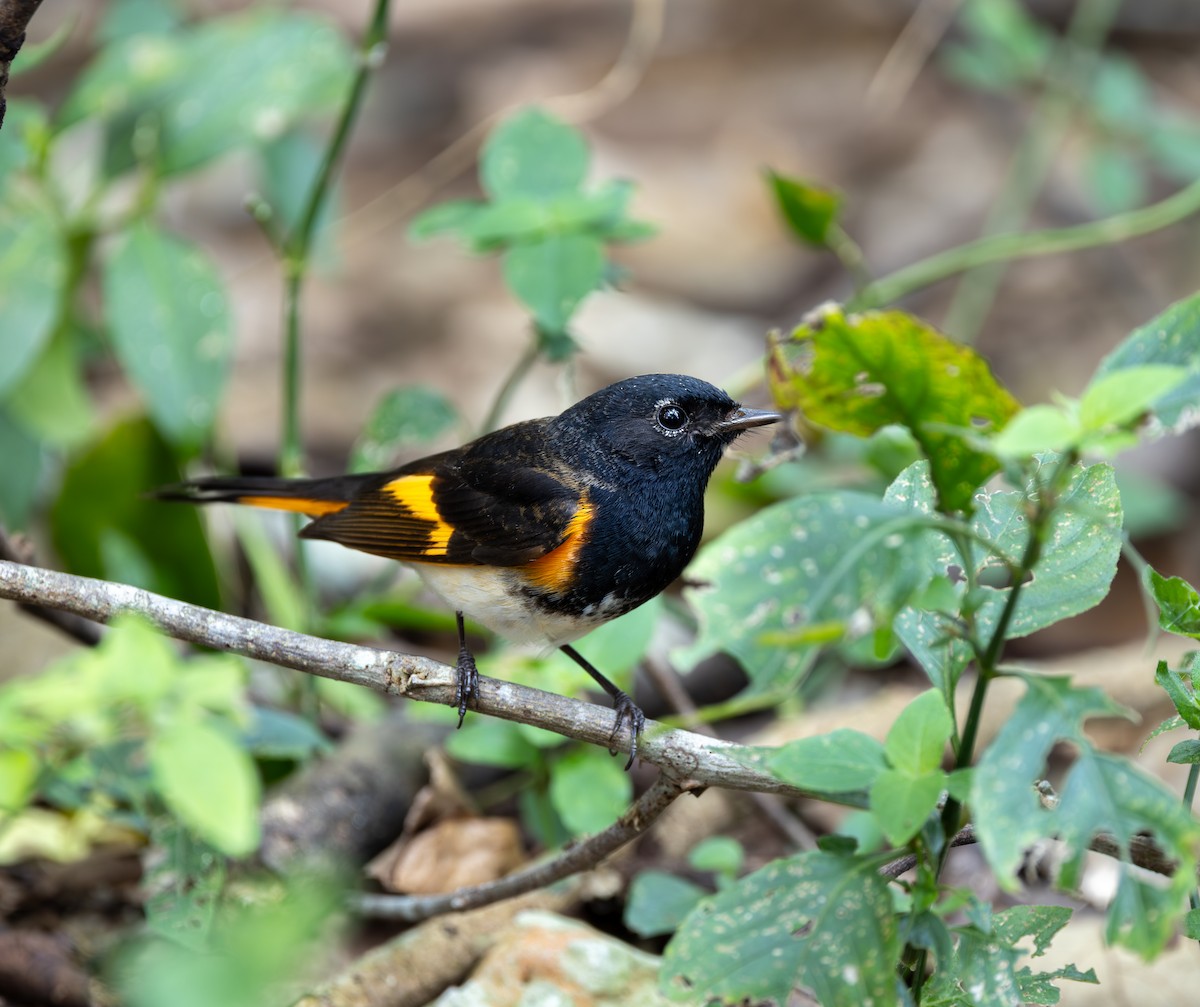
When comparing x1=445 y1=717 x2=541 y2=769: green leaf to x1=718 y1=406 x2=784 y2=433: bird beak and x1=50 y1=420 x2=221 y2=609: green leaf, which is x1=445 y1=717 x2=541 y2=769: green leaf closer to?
x1=718 y1=406 x2=784 y2=433: bird beak

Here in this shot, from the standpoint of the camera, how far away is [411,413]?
384 cm

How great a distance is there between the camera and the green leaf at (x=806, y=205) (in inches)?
147

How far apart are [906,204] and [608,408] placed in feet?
15.1

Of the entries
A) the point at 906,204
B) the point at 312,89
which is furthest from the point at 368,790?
the point at 906,204

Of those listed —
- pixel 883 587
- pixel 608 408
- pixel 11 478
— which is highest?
pixel 883 587

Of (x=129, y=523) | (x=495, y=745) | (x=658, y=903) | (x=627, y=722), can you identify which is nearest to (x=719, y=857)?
(x=658, y=903)

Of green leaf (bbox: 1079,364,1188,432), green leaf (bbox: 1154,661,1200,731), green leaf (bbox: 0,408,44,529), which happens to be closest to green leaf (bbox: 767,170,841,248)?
green leaf (bbox: 1154,661,1200,731)

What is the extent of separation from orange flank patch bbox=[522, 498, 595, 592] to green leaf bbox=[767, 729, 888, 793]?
1.13 m

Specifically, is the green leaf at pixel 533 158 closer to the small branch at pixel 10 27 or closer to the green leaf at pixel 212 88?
the green leaf at pixel 212 88

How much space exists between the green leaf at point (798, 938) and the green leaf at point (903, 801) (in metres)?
0.16

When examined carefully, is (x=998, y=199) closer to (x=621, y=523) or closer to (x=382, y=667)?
(x=621, y=523)

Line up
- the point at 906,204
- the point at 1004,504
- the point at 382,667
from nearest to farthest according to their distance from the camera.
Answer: the point at 1004,504 < the point at 382,667 < the point at 906,204

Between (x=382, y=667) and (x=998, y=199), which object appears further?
(x=998, y=199)

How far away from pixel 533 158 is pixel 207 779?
8.35 feet
